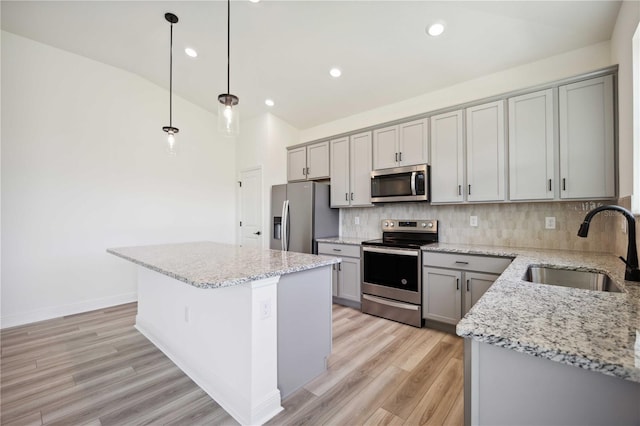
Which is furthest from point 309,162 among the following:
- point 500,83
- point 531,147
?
point 531,147

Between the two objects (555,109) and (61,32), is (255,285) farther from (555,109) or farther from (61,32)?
(61,32)

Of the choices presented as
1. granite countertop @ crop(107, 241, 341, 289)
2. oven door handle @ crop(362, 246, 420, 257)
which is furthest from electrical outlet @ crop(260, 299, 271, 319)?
oven door handle @ crop(362, 246, 420, 257)

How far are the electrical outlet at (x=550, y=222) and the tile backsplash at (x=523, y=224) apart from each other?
22mm

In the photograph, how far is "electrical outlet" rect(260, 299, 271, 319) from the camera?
161 cm

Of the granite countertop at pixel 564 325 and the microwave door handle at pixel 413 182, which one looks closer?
the granite countertop at pixel 564 325

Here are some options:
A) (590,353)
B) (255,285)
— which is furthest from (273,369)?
(590,353)

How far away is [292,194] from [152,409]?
2914 millimetres

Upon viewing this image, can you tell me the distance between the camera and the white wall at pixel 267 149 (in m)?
4.44

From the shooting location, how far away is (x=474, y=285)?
2.56 m

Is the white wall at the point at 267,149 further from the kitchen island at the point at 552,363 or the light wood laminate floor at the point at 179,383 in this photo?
the kitchen island at the point at 552,363

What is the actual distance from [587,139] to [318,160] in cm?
302

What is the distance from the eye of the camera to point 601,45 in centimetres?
242

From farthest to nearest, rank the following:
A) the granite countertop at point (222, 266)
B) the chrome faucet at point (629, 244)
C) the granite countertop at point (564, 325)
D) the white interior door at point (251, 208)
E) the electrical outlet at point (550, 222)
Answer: the white interior door at point (251, 208) < the electrical outlet at point (550, 222) < the granite countertop at point (222, 266) < the chrome faucet at point (629, 244) < the granite countertop at point (564, 325)

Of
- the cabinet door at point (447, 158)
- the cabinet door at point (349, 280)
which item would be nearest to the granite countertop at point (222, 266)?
the cabinet door at point (349, 280)
